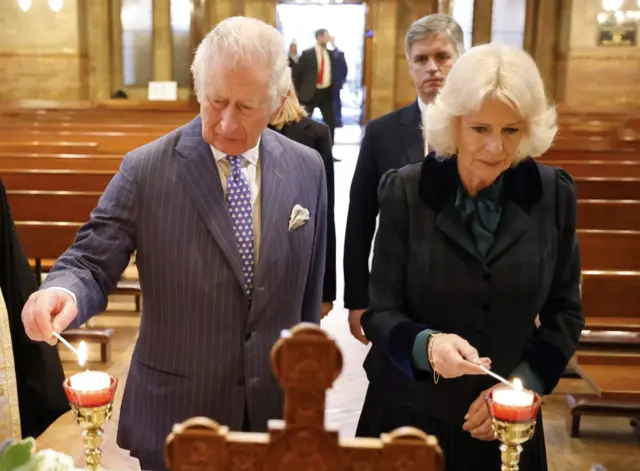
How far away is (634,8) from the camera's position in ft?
47.2

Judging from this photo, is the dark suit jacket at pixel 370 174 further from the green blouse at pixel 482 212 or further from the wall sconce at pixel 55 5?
the wall sconce at pixel 55 5

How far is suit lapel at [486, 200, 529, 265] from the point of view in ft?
5.85

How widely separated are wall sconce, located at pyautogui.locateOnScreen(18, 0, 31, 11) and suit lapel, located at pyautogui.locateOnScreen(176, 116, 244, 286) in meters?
15.2

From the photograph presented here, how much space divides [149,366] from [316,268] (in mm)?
476

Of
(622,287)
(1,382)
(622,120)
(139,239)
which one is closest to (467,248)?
(139,239)

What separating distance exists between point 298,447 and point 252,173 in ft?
3.46

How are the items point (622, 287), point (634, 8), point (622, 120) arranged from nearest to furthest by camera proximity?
point (622, 287)
point (622, 120)
point (634, 8)

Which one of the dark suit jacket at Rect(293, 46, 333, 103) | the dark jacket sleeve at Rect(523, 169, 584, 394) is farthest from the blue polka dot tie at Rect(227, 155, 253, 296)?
the dark suit jacket at Rect(293, 46, 333, 103)

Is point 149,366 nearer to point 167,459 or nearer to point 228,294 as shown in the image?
point 228,294

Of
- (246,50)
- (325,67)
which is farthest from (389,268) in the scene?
(325,67)

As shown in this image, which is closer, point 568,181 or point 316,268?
point 568,181

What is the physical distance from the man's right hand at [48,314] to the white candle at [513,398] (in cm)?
77

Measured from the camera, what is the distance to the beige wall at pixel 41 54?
15.7 meters

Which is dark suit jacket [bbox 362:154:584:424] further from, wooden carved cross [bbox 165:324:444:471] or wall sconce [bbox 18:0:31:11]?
wall sconce [bbox 18:0:31:11]
